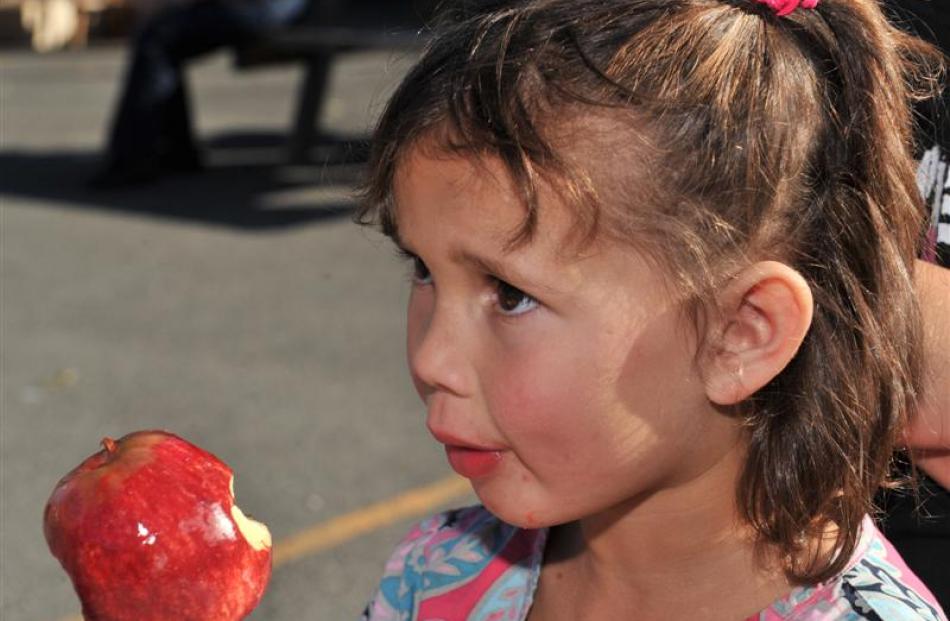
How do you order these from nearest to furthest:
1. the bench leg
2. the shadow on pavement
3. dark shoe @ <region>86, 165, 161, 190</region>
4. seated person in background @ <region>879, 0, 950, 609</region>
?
seated person in background @ <region>879, 0, 950, 609</region>
the shadow on pavement
dark shoe @ <region>86, 165, 161, 190</region>
the bench leg

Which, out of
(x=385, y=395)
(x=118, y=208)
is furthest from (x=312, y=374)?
(x=118, y=208)

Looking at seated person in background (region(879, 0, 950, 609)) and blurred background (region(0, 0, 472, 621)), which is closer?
seated person in background (region(879, 0, 950, 609))

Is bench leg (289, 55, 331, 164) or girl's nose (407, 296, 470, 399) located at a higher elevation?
girl's nose (407, 296, 470, 399)

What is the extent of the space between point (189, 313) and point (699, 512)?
447 centimetres

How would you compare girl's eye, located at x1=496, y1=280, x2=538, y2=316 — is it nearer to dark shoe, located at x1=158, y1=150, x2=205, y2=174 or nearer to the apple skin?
the apple skin

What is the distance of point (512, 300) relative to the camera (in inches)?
62.9

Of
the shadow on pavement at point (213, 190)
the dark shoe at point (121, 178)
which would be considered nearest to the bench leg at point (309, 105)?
the shadow on pavement at point (213, 190)

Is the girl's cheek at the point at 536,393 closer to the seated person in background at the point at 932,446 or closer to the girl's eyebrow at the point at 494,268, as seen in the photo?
the girl's eyebrow at the point at 494,268

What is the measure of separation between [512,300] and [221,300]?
186 inches

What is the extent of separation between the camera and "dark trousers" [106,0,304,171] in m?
8.51

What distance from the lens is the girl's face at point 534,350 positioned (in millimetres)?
1577

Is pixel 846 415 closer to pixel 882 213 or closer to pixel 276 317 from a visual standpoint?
pixel 882 213

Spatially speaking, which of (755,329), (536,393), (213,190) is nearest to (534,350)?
(536,393)

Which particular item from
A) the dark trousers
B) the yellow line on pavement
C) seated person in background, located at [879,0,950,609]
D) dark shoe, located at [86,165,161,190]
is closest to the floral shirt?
seated person in background, located at [879,0,950,609]
